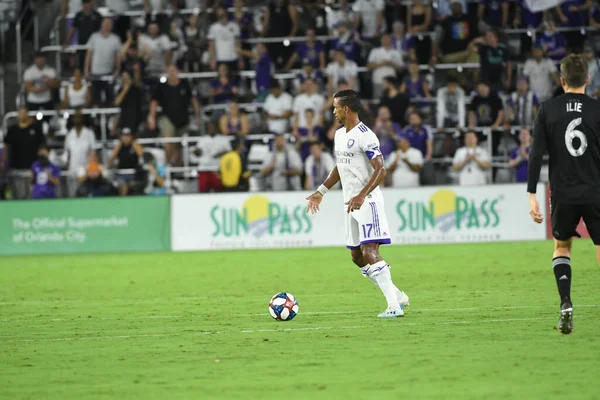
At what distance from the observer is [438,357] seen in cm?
850

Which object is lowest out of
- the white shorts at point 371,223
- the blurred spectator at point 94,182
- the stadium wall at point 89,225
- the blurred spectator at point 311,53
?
the stadium wall at point 89,225

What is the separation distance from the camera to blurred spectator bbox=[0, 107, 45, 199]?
27766 millimetres

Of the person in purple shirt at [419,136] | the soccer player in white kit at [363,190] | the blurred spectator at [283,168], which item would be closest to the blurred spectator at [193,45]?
the blurred spectator at [283,168]

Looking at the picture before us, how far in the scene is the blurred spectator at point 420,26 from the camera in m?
28.9

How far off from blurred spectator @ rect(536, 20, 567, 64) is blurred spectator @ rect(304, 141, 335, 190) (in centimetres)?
662

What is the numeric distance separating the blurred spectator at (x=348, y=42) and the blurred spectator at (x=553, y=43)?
4.69 meters

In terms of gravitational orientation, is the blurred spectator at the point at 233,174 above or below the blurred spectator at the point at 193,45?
below

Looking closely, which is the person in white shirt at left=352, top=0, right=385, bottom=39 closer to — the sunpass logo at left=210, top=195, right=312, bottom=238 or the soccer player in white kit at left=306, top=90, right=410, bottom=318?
the sunpass logo at left=210, top=195, right=312, bottom=238

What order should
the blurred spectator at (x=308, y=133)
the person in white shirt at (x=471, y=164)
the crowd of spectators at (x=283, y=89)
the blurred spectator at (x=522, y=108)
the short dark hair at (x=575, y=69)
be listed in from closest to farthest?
the short dark hair at (x=575, y=69), the person in white shirt at (x=471, y=164), the crowd of spectators at (x=283, y=89), the blurred spectator at (x=308, y=133), the blurred spectator at (x=522, y=108)

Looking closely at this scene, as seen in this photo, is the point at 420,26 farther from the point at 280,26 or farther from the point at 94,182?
the point at 94,182

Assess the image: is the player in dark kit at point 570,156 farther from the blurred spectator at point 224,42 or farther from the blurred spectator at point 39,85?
the blurred spectator at point 39,85

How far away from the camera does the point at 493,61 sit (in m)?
27.8

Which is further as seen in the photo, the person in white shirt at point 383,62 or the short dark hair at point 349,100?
the person in white shirt at point 383,62

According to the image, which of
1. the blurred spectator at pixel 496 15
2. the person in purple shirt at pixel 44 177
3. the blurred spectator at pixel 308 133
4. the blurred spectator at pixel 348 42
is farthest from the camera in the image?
the blurred spectator at pixel 496 15
